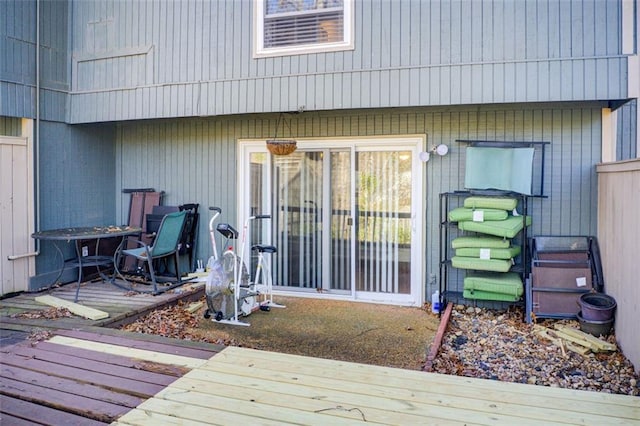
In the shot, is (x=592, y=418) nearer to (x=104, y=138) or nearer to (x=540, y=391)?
(x=540, y=391)

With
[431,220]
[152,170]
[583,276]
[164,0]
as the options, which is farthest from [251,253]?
[583,276]

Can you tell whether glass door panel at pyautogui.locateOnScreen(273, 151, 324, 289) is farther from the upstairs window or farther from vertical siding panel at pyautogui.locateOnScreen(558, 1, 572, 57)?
vertical siding panel at pyautogui.locateOnScreen(558, 1, 572, 57)

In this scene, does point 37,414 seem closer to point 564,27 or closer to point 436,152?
point 436,152

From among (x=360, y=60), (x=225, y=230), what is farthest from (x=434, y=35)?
(x=225, y=230)

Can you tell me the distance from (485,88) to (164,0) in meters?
4.10

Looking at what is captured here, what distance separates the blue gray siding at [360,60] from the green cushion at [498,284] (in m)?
1.85

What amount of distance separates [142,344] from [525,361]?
3.10 m

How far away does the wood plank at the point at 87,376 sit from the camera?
2740mm

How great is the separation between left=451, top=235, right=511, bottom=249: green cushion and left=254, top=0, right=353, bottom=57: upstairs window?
244 cm

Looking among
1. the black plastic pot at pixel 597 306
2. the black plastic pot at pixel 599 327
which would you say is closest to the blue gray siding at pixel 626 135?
the black plastic pot at pixel 597 306

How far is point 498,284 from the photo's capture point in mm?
4840

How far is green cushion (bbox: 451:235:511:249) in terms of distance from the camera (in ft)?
15.9

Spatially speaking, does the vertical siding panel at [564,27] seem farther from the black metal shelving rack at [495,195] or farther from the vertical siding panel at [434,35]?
the vertical siding panel at [434,35]

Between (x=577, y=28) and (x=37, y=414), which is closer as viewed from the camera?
(x=37, y=414)
